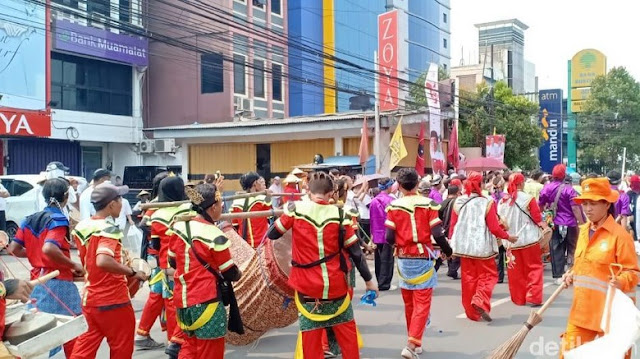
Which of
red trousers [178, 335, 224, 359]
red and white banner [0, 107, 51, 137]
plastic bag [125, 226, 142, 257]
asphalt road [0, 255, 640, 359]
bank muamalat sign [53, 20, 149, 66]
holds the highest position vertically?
bank muamalat sign [53, 20, 149, 66]

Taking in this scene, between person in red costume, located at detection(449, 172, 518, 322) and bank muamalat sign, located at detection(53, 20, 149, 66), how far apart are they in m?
20.1

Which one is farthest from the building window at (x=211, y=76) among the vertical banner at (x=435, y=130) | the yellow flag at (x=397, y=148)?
the yellow flag at (x=397, y=148)

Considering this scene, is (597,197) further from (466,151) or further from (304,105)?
(304,105)

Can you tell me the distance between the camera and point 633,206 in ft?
41.0

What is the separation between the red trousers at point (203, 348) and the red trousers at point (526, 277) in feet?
17.5

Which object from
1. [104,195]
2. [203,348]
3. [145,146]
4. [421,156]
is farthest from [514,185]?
[145,146]

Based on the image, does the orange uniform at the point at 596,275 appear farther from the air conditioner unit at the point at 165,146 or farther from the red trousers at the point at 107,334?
the air conditioner unit at the point at 165,146

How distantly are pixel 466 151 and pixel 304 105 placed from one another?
12.3 m

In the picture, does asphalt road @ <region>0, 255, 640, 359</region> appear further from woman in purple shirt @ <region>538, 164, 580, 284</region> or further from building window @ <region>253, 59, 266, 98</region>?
building window @ <region>253, 59, 266, 98</region>

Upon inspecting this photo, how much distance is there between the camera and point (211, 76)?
2998cm

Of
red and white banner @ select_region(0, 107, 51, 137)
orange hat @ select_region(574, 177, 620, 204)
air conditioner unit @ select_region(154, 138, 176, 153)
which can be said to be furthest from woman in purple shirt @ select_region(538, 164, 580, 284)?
air conditioner unit @ select_region(154, 138, 176, 153)

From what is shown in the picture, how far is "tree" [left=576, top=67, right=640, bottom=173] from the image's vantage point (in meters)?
38.0

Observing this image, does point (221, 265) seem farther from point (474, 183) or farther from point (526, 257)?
point (526, 257)

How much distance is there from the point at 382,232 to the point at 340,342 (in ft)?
16.3
